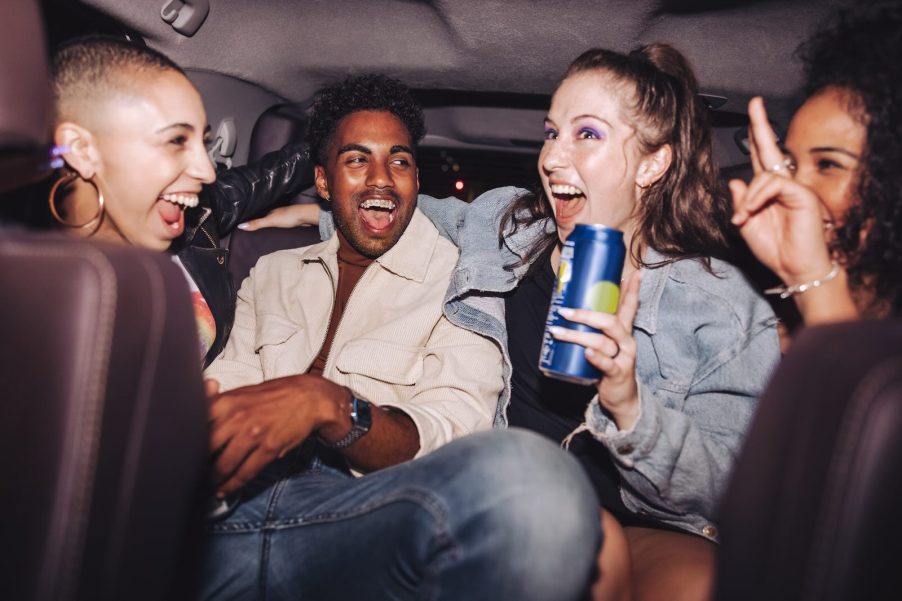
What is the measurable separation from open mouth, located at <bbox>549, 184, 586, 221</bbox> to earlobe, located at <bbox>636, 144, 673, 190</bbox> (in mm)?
181

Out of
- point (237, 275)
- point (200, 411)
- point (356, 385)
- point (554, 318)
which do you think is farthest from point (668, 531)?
point (237, 275)

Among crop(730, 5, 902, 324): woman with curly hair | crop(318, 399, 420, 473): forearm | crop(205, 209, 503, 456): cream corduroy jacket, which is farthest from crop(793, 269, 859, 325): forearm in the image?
crop(318, 399, 420, 473): forearm

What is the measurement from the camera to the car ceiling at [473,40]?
2230mm

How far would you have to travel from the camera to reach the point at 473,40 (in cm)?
251

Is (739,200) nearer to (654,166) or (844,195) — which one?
(844,195)

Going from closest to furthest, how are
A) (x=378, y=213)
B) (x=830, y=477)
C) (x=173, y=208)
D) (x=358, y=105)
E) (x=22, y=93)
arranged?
1. (x=830, y=477)
2. (x=22, y=93)
3. (x=173, y=208)
4. (x=378, y=213)
5. (x=358, y=105)

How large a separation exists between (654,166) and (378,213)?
0.93m

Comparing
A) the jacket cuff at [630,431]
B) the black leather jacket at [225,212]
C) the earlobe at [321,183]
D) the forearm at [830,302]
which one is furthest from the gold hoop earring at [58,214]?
the forearm at [830,302]

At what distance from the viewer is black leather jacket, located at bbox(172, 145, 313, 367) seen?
6.13 ft

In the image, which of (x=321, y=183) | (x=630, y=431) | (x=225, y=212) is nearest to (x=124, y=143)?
(x=225, y=212)

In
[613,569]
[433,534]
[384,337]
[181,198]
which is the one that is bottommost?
[613,569]

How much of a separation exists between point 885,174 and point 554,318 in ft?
2.42

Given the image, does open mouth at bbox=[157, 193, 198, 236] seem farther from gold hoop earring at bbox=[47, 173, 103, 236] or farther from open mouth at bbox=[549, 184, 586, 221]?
open mouth at bbox=[549, 184, 586, 221]

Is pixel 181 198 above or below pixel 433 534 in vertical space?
above
